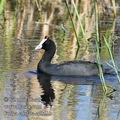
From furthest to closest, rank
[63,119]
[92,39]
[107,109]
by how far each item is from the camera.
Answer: [92,39] < [107,109] < [63,119]

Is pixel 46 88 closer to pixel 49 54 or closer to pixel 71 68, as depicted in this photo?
pixel 71 68

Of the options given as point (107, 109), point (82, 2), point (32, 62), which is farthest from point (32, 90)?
point (82, 2)

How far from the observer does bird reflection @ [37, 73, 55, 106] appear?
397 inches

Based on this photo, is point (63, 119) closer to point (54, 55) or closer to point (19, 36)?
point (54, 55)

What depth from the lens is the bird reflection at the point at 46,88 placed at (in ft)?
33.1

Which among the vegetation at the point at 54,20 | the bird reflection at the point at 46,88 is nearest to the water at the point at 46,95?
the bird reflection at the point at 46,88

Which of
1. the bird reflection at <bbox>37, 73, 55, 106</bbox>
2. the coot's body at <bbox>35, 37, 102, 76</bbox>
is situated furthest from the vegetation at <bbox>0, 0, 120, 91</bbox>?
the bird reflection at <bbox>37, 73, 55, 106</bbox>

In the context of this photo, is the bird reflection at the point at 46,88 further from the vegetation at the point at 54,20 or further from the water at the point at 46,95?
the vegetation at the point at 54,20

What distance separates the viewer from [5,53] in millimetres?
13688

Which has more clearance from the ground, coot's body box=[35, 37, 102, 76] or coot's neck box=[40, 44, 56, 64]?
coot's neck box=[40, 44, 56, 64]

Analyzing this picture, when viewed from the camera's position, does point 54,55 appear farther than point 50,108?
Yes

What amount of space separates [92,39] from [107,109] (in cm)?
694

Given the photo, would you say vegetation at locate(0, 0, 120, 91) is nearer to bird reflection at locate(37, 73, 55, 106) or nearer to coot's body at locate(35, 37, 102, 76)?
coot's body at locate(35, 37, 102, 76)

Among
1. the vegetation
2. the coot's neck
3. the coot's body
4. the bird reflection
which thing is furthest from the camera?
the vegetation
